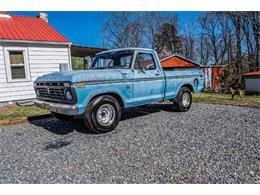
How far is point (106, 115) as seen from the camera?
15.5 ft

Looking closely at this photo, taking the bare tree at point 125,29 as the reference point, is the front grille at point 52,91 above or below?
below

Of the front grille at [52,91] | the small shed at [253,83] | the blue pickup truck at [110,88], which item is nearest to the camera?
the blue pickup truck at [110,88]

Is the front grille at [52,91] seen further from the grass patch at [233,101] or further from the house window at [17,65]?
the grass patch at [233,101]

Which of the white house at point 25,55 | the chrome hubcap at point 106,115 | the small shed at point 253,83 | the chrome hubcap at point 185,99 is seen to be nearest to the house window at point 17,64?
the white house at point 25,55

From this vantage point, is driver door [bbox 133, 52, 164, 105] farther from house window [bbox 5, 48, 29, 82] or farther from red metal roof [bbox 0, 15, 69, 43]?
house window [bbox 5, 48, 29, 82]

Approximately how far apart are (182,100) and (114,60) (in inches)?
100

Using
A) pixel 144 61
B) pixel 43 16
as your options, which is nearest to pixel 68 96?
pixel 144 61

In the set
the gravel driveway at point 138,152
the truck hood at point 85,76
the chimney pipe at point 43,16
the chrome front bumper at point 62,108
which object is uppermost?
the chimney pipe at point 43,16

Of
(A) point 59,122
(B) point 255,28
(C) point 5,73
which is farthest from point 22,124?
(B) point 255,28

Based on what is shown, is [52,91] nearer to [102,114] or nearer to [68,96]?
[68,96]

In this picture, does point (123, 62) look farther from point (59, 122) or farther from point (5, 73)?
point (5, 73)

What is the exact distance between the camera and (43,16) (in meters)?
11.7

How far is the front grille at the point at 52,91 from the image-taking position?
171 inches

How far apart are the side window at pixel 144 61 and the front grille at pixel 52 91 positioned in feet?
6.54
